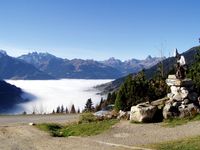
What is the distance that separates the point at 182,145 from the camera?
2655 centimetres

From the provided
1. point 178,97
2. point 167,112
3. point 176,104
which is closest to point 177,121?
point 167,112

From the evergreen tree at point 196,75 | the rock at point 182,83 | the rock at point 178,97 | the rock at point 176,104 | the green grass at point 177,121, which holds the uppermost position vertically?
the evergreen tree at point 196,75

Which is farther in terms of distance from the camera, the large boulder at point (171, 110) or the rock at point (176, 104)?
→ the rock at point (176, 104)

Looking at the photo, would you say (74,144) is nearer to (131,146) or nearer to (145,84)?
(131,146)

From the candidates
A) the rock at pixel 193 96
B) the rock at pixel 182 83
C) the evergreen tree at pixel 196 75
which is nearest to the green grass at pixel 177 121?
the rock at pixel 193 96

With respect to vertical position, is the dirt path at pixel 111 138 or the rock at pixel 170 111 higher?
the rock at pixel 170 111

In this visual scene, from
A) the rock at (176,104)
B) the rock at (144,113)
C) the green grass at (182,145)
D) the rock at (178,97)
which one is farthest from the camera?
the rock at (178,97)

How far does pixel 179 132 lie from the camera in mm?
31750

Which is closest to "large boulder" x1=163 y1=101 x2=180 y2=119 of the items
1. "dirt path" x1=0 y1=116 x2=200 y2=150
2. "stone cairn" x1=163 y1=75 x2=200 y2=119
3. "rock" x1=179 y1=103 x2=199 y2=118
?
"stone cairn" x1=163 y1=75 x2=200 y2=119

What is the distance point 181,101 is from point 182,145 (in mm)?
12175

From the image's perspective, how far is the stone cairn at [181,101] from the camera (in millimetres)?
37000

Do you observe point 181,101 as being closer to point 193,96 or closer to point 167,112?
point 193,96

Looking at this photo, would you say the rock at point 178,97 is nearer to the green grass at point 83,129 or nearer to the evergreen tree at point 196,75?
the evergreen tree at point 196,75

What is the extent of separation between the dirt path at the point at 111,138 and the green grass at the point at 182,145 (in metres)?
1.46
